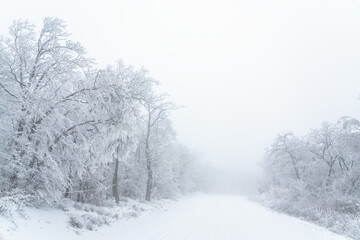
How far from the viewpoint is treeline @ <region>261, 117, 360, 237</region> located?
20953 mm

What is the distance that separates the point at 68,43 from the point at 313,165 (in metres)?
29.0

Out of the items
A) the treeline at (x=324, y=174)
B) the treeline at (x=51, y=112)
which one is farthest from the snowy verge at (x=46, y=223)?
the treeline at (x=324, y=174)

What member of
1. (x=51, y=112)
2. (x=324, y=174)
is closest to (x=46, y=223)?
(x=51, y=112)

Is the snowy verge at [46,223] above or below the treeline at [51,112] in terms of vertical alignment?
below

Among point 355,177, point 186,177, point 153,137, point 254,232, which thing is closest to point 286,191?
point 355,177

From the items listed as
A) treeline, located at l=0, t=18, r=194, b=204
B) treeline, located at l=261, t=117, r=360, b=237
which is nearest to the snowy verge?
treeline, located at l=0, t=18, r=194, b=204

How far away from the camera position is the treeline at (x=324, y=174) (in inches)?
825

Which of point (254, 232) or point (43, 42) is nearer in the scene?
point (43, 42)

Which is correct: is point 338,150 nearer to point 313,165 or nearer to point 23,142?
point 313,165

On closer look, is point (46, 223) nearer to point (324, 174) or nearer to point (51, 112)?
point (51, 112)

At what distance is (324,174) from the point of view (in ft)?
101

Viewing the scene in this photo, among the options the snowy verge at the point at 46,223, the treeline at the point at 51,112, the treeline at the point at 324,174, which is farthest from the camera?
the treeline at the point at 324,174

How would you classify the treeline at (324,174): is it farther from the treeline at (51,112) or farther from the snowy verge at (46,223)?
the treeline at (51,112)

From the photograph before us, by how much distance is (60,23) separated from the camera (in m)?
11.7
